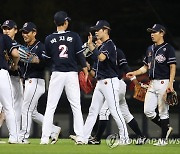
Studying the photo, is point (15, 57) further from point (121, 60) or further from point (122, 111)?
point (122, 111)

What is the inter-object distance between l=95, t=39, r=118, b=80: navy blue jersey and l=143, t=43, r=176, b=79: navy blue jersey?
63 cm

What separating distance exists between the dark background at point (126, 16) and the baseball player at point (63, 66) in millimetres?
10483

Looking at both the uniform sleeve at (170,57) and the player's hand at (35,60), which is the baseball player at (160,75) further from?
the player's hand at (35,60)

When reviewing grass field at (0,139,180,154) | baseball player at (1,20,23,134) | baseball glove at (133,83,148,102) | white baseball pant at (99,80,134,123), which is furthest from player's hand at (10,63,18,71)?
baseball glove at (133,83,148,102)

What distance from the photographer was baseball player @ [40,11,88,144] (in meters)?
12.9

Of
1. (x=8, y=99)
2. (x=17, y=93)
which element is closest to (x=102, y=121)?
(x=17, y=93)

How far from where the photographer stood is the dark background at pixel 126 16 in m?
23.8

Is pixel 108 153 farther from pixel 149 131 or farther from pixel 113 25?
pixel 113 25

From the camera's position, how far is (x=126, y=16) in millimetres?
24344

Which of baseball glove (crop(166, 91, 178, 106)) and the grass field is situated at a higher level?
baseball glove (crop(166, 91, 178, 106))

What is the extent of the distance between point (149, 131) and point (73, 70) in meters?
4.60

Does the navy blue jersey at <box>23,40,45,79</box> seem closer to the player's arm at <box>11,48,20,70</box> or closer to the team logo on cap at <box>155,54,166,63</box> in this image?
the player's arm at <box>11,48,20,70</box>

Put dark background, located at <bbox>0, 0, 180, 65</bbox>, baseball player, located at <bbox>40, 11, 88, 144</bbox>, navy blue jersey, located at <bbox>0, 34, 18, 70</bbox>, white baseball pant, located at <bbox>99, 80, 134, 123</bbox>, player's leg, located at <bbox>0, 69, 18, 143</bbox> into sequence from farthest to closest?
dark background, located at <bbox>0, 0, 180, 65</bbox>
white baseball pant, located at <bbox>99, 80, 134, 123</bbox>
baseball player, located at <bbox>40, 11, 88, 144</bbox>
navy blue jersey, located at <bbox>0, 34, 18, 70</bbox>
player's leg, located at <bbox>0, 69, 18, 143</bbox>

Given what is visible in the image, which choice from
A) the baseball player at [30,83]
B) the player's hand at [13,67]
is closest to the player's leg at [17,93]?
the baseball player at [30,83]
